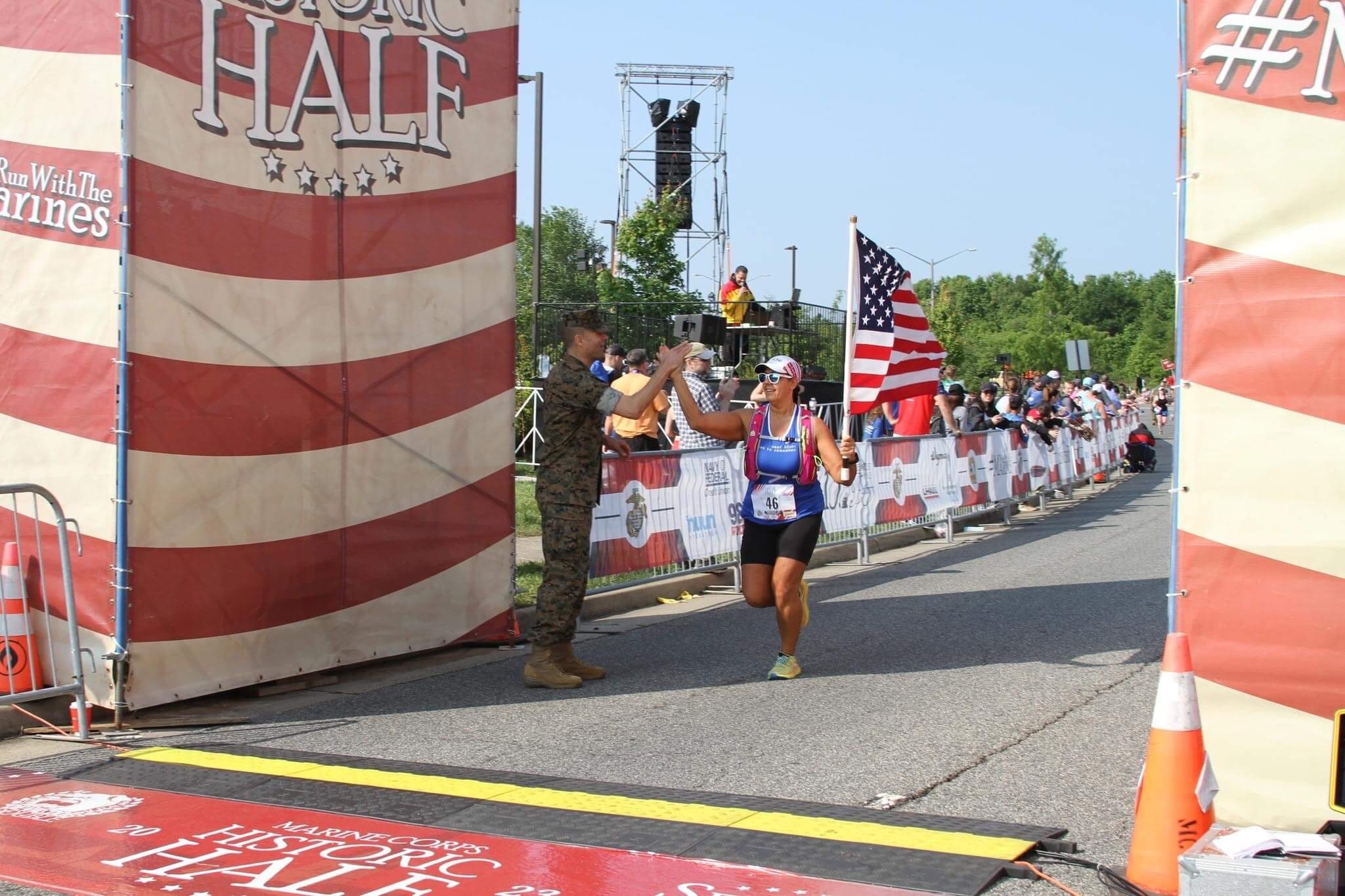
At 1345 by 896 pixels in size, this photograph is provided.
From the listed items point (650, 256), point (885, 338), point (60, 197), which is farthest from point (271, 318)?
point (650, 256)

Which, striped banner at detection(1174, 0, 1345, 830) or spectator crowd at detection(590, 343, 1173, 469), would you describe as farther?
spectator crowd at detection(590, 343, 1173, 469)

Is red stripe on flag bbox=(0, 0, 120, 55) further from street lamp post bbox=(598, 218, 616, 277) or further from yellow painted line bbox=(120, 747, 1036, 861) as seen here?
street lamp post bbox=(598, 218, 616, 277)

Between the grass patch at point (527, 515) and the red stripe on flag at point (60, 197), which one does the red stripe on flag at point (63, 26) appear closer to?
the red stripe on flag at point (60, 197)

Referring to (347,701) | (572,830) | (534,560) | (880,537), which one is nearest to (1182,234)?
(572,830)

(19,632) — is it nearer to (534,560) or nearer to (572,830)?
(572,830)

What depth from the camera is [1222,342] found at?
4805mm

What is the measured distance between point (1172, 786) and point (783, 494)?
157 inches

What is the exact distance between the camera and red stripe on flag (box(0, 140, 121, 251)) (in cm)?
663

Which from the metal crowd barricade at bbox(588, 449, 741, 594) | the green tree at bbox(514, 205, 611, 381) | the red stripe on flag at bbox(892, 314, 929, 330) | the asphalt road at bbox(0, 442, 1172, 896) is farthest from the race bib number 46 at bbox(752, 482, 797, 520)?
the green tree at bbox(514, 205, 611, 381)

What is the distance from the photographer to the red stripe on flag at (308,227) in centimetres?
680

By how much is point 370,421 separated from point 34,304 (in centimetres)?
197

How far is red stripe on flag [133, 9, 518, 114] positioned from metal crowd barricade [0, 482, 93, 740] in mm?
2128

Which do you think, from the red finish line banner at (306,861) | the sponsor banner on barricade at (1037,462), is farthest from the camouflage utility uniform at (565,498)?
the sponsor banner on barricade at (1037,462)

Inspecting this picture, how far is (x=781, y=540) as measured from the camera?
8.15 metres
